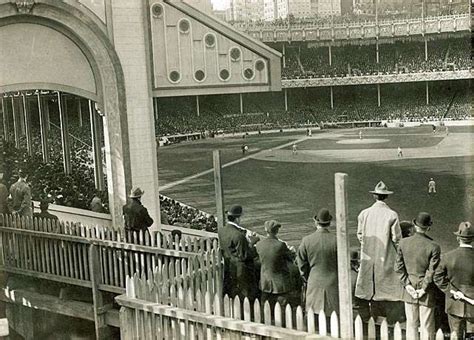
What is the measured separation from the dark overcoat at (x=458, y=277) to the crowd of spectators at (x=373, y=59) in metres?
4.91

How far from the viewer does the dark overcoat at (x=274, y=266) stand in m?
5.57

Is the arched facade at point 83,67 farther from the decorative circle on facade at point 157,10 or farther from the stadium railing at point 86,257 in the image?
the stadium railing at point 86,257

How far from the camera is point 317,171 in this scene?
32.2 feet

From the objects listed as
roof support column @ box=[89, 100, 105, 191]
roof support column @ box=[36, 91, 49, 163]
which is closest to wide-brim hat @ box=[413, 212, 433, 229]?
roof support column @ box=[89, 100, 105, 191]

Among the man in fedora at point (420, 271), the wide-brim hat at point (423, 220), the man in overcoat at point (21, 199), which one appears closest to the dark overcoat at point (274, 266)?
the man in fedora at point (420, 271)

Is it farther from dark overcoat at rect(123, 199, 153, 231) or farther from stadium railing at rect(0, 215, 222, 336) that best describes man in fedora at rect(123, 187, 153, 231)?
stadium railing at rect(0, 215, 222, 336)

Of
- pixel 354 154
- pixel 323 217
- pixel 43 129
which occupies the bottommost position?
pixel 323 217

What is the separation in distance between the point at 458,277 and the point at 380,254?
90 centimetres

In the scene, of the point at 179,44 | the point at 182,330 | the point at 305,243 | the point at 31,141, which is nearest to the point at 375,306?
the point at 305,243

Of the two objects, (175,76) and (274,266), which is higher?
(175,76)

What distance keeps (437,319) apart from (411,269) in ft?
2.14

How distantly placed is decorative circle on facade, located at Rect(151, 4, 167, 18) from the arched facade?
851mm

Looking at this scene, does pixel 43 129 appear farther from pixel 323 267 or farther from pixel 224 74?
pixel 323 267

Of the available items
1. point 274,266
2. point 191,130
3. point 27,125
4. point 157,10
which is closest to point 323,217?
point 274,266
